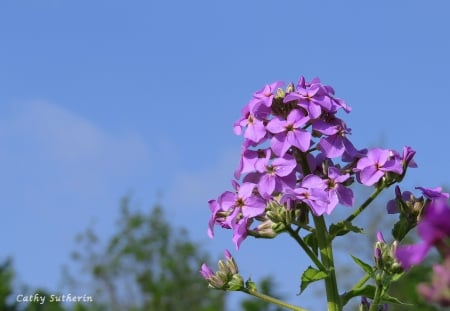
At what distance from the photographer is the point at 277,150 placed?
12.3 feet

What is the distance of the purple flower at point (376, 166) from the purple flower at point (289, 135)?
27 cm

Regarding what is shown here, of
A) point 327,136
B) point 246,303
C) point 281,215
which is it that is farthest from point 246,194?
point 246,303

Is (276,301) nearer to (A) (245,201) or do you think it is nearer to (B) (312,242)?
(B) (312,242)

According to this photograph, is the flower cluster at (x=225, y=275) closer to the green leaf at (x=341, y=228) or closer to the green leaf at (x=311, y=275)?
the green leaf at (x=311, y=275)

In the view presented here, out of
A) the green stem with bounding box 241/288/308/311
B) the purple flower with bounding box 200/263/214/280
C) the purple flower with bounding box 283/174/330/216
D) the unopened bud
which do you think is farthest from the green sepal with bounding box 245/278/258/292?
the unopened bud

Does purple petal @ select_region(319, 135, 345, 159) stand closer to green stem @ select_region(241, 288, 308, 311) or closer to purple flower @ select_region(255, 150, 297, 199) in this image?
purple flower @ select_region(255, 150, 297, 199)

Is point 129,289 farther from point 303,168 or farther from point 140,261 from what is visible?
point 303,168

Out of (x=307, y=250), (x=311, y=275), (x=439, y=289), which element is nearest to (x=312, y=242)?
(x=307, y=250)

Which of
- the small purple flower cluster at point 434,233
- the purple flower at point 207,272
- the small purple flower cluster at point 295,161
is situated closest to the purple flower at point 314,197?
the small purple flower cluster at point 295,161

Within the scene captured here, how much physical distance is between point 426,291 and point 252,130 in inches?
95.3

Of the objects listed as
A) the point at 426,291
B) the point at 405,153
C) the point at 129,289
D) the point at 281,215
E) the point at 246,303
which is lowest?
the point at 426,291

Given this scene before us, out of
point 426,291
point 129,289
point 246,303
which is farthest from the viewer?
point 129,289

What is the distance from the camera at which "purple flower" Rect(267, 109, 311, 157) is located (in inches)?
147

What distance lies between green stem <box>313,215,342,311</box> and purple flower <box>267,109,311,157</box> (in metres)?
0.32
